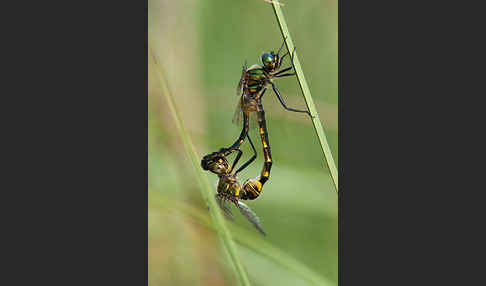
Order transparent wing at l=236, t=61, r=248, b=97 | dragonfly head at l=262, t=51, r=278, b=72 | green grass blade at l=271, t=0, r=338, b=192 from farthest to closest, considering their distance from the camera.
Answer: transparent wing at l=236, t=61, r=248, b=97 < dragonfly head at l=262, t=51, r=278, b=72 < green grass blade at l=271, t=0, r=338, b=192

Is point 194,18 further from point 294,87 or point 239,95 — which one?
point 294,87

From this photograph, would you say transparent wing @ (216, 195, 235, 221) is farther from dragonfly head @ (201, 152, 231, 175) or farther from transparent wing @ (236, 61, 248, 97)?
transparent wing @ (236, 61, 248, 97)

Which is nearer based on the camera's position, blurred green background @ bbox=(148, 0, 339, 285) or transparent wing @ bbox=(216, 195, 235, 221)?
blurred green background @ bbox=(148, 0, 339, 285)

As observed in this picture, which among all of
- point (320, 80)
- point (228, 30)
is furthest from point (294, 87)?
point (228, 30)

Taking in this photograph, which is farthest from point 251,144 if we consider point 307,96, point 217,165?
point 307,96

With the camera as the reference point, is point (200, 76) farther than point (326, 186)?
Yes

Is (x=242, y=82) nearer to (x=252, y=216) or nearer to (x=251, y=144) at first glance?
(x=251, y=144)

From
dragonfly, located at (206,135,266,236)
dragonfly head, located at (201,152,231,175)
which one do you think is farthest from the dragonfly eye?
dragonfly head, located at (201,152,231,175)
